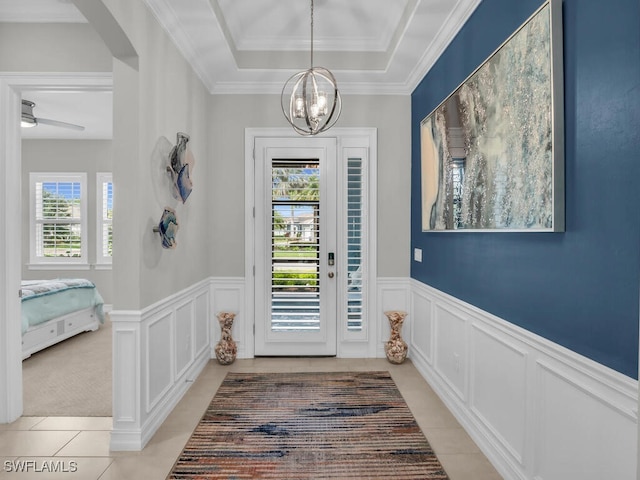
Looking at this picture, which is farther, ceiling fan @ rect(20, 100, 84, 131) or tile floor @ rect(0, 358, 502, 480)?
ceiling fan @ rect(20, 100, 84, 131)

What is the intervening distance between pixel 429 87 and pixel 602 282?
2468mm

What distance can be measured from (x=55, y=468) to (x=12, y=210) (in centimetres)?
168

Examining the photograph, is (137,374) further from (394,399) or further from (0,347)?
(394,399)

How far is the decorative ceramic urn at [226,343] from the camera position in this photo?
3.87m

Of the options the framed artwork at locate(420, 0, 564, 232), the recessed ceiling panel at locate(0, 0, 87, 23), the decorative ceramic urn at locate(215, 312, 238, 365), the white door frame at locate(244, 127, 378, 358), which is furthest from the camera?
the white door frame at locate(244, 127, 378, 358)

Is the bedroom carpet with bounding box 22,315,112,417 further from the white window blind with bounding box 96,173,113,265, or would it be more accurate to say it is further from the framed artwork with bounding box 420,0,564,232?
the framed artwork with bounding box 420,0,564,232

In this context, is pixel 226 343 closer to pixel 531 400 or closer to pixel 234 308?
pixel 234 308

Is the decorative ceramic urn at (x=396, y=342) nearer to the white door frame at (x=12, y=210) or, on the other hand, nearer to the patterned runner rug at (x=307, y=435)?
the patterned runner rug at (x=307, y=435)

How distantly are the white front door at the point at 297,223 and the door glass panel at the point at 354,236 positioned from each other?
0.51ft

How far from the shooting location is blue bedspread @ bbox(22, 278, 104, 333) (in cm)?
415

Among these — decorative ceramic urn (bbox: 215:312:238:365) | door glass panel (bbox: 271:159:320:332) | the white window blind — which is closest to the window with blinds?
the white window blind

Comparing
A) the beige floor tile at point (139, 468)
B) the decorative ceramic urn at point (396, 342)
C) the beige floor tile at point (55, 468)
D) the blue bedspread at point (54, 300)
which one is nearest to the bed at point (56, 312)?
the blue bedspread at point (54, 300)

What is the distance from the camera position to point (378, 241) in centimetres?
409

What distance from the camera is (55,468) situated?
2.23 metres
